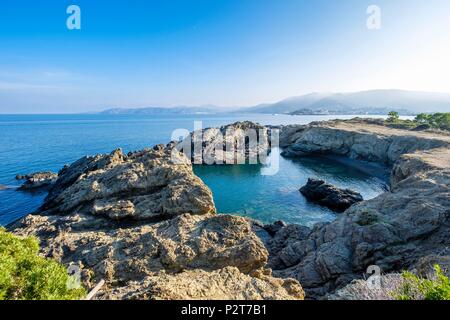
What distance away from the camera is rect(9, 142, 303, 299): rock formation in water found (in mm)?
10406

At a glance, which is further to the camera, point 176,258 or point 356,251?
point 356,251

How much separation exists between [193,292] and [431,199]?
2262 centimetres

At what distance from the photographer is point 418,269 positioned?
46.1ft

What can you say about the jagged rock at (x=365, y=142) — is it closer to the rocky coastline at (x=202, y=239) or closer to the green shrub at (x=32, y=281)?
the rocky coastline at (x=202, y=239)

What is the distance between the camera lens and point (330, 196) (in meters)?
44.6

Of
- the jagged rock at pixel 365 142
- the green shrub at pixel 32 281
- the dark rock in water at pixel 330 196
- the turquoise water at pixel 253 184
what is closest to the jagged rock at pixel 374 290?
the green shrub at pixel 32 281

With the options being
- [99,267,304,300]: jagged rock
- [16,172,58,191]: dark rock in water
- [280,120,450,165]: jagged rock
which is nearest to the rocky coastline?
[99,267,304,300]: jagged rock

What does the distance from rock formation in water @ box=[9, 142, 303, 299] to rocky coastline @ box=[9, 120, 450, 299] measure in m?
0.06

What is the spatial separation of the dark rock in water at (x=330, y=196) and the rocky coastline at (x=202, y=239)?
1496cm

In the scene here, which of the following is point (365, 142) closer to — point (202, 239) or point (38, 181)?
point (202, 239)

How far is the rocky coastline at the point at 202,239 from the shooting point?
37.9 feet
